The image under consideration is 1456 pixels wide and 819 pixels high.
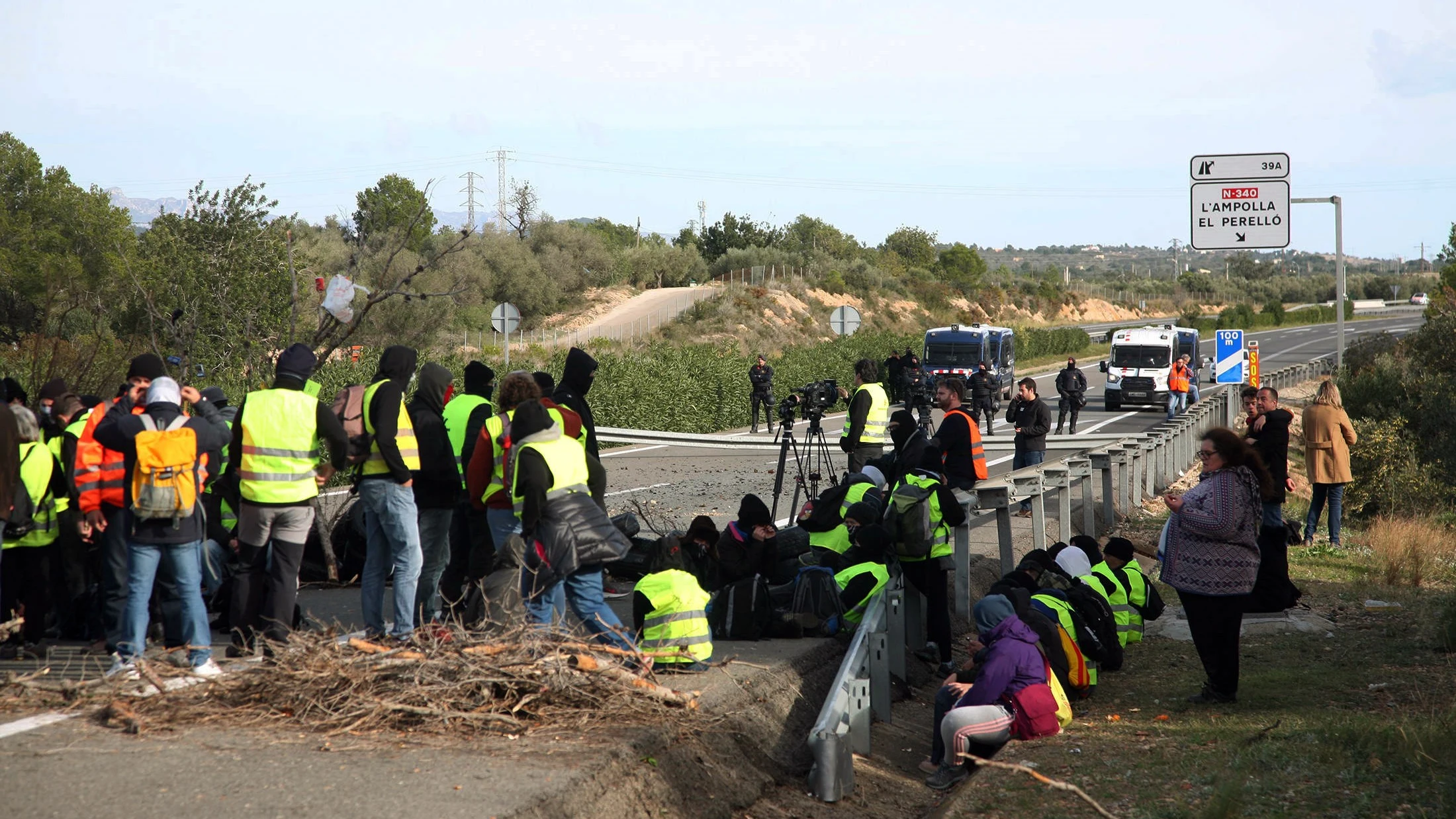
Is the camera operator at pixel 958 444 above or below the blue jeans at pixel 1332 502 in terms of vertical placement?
above

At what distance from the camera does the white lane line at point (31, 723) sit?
5.77 meters

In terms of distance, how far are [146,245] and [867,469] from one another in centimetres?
3848

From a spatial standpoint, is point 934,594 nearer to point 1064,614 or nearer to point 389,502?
point 1064,614

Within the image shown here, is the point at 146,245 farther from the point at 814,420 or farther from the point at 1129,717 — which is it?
the point at 1129,717

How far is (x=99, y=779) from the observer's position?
5.12 meters

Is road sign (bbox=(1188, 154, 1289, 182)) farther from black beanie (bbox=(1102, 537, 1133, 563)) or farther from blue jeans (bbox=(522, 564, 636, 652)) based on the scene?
blue jeans (bbox=(522, 564, 636, 652))

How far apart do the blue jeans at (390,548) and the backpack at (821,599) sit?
8.53ft

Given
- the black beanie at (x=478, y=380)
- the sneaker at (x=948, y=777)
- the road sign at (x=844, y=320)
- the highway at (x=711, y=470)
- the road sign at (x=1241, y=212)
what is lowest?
the sneaker at (x=948, y=777)

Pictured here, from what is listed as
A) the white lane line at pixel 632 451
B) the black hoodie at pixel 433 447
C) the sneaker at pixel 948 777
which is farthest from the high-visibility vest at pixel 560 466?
the white lane line at pixel 632 451

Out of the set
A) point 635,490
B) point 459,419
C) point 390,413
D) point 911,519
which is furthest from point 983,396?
point 390,413

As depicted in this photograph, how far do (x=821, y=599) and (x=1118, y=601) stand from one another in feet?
7.60

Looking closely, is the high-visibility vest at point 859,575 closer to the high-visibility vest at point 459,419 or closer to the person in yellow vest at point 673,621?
the person in yellow vest at point 673,621

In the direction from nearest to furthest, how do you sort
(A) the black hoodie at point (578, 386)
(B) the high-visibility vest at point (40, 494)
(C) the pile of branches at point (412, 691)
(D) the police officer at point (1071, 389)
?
(C) the pile of branches at point (412, 691), (B) the high-visibility vest at point (40, 494), (A) the black hoodie at point (578, 386), (D) the police officer at point (1071, 389)

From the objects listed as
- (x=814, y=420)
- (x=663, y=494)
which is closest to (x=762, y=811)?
(x=814, y=420)
